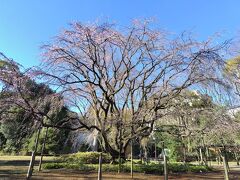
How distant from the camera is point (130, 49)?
12914 millimetres

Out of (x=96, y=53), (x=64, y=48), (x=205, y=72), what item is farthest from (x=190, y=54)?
(x=64, y=48)

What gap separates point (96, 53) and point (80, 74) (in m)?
1.52

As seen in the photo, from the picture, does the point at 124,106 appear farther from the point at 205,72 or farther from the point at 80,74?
the point at 205,72

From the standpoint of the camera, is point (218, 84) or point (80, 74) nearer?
point (218, 84)

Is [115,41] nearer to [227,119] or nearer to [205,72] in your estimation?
[205,72]

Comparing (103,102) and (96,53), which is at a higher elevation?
(96,53)

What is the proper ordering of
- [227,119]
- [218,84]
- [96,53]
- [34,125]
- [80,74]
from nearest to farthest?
[227,119] < [34,125] < [218,84] < [96,53] < [80,74]

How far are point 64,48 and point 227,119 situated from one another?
694 cm

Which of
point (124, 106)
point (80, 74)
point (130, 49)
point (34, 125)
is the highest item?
point (130, 49)

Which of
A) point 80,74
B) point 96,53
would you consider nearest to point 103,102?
point 80,74

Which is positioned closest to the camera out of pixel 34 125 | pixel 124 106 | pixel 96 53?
pixel 34 125

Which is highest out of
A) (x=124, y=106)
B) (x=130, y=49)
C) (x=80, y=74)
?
(x=130, y=49)

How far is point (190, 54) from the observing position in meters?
10.8

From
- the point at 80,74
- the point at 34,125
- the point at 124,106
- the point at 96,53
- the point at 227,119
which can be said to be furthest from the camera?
the point at 124,106
